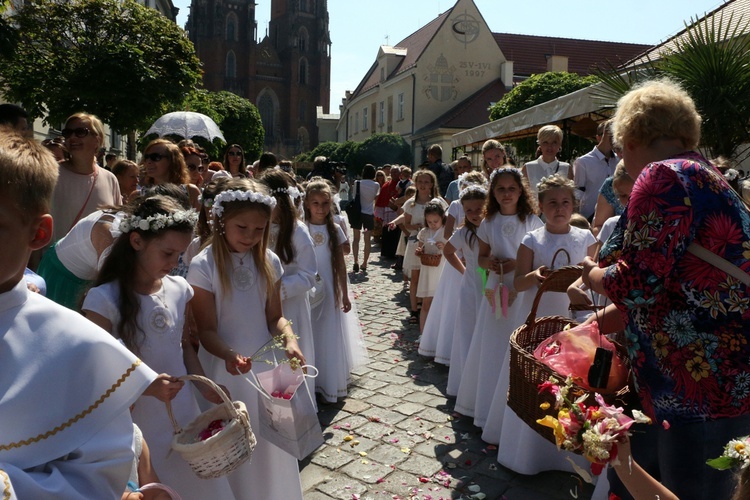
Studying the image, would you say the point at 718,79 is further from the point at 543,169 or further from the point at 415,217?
the point at 415,217

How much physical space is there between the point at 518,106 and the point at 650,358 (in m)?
27.6

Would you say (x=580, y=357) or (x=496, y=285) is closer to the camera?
(x=580, y=357)

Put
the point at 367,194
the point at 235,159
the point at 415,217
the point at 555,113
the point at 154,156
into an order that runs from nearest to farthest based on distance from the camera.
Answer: the point at 154,156 → the point at 235,159 → the point at 415,217 → the point at 555,113 → the point at 367,194

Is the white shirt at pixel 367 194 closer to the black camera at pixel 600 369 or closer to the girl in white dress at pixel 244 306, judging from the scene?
the girl in white dress at pixel 244 306

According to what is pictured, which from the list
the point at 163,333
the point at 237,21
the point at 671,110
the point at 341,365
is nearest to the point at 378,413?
the point at 341,365

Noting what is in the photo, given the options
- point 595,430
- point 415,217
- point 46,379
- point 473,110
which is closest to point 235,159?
point 415,217

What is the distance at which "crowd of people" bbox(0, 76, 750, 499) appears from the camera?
52.5 inches

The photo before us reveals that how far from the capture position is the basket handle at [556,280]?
10.8 ft

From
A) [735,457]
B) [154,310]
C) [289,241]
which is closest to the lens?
[735,457]

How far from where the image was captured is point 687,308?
2.13m

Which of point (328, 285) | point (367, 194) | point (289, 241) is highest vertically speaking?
point (367, 194)

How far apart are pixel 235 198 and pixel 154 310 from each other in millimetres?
867

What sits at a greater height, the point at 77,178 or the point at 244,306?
the point at 77,178

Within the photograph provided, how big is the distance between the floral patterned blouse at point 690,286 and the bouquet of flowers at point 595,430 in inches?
15.8
